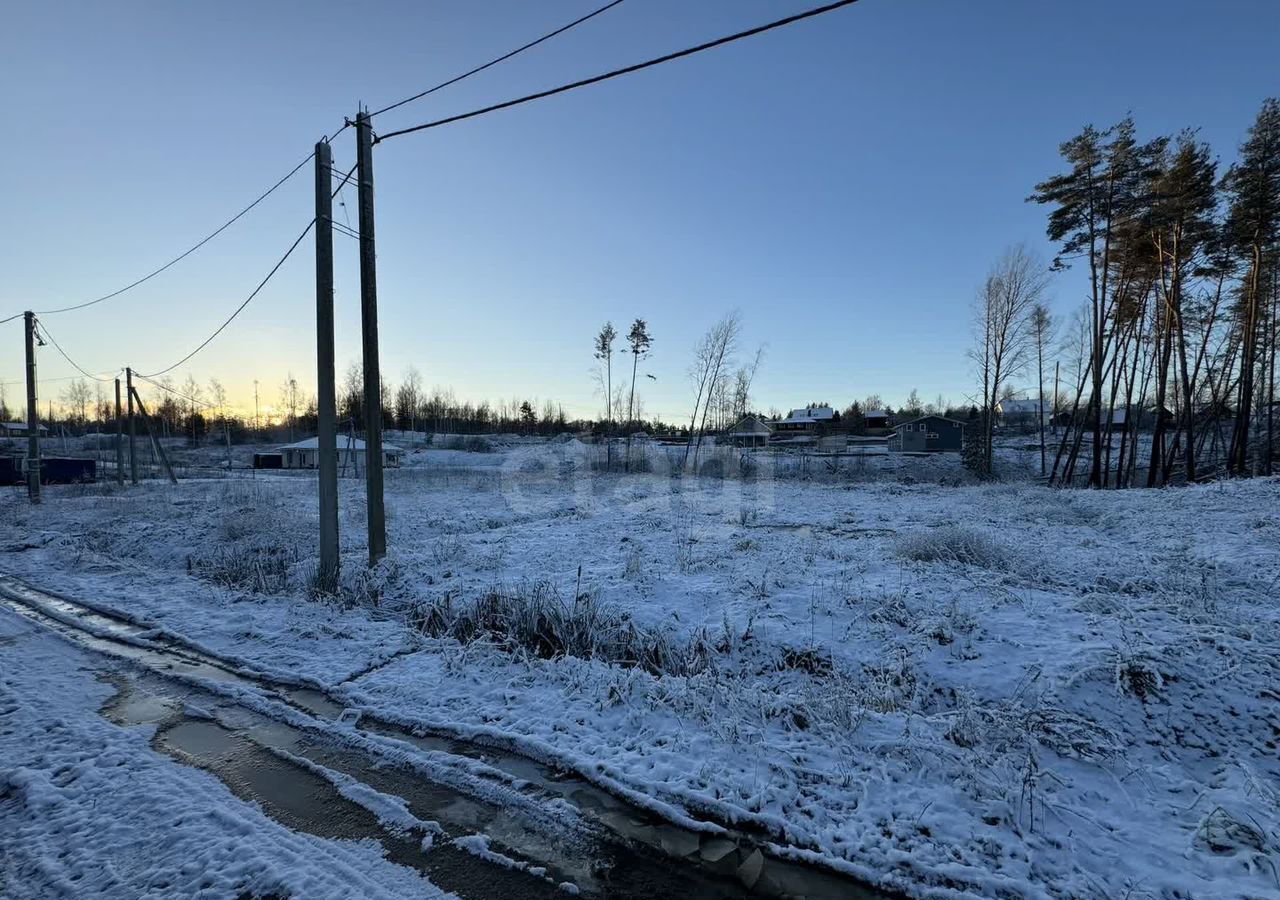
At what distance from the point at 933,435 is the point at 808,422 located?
28224mm

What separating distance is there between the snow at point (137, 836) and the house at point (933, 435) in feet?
165

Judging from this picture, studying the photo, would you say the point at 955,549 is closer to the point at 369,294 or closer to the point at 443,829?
the point at 443,829

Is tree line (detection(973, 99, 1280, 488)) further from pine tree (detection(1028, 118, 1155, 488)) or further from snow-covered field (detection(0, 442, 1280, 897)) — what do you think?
snow-covered field (detection(0, 442, 1280, 897))

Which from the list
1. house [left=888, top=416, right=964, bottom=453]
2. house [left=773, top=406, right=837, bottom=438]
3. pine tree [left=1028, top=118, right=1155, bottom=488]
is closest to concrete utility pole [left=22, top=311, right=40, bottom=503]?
pine tree [left=1028, top=118, right=1155, bottom=488]

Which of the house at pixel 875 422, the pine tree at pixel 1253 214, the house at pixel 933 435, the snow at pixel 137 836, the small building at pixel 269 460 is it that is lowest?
the small building at pixel 269 460

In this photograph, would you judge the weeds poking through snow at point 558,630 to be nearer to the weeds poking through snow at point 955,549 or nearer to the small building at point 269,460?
the weeds poking through snow at point 955,549

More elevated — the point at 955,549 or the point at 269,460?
the point at 955,549

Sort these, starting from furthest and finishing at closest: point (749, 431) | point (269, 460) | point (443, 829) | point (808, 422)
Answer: point (808, 422) < point (749, 431) < point (269, 460) < point (443, 829)

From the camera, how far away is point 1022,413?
2704 inches

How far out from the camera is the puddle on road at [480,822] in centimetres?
251

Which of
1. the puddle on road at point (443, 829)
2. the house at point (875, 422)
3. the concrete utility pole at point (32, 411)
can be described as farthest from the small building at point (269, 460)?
the house at point (875, 422)

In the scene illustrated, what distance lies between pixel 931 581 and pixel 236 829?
721cm

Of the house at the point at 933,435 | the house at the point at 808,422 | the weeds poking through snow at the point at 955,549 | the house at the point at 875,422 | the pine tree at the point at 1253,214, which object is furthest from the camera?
the house at the point at 808,422

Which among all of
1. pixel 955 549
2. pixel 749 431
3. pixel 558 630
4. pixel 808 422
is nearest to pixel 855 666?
pixel 558 630
